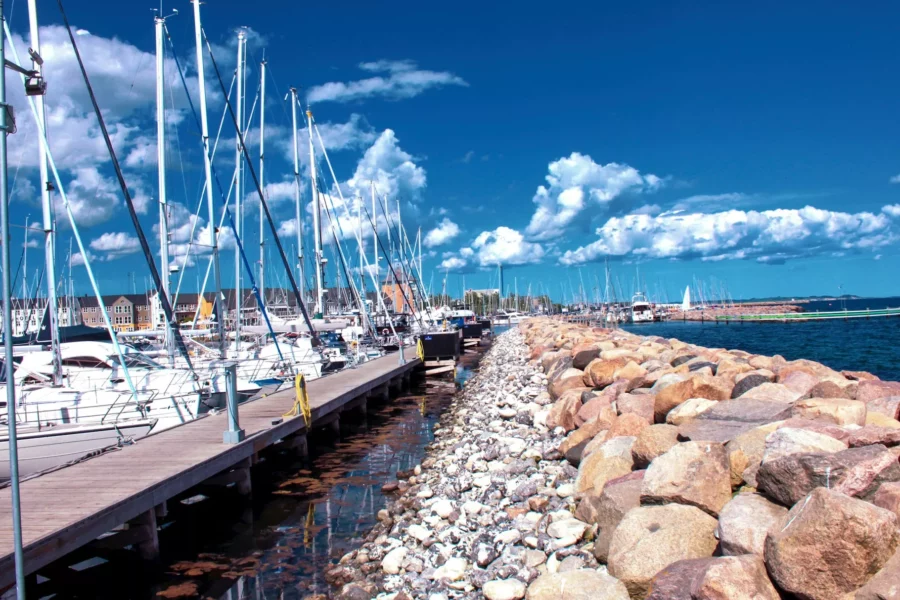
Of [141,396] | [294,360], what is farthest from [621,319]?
[141,396]

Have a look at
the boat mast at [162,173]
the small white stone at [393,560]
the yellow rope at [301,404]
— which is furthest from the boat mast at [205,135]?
the small white stone at [393,560]

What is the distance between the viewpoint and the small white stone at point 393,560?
811cm

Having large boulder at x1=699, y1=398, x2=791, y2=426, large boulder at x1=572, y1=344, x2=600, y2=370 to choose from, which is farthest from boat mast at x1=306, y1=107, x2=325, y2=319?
large boulder at x1=699, y1=398, x2=791, y2=426

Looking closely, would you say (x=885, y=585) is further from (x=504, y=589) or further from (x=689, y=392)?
(x=689, y=392)

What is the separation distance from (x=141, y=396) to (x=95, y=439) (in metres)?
3.21

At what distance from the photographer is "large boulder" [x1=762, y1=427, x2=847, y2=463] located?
6504 mm

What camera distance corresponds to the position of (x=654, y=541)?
20.0 ft

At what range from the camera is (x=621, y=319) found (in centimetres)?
12019

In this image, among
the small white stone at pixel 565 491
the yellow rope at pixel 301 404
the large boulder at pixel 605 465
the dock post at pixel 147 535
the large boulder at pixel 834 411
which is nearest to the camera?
the large boulder at pixel 834 411

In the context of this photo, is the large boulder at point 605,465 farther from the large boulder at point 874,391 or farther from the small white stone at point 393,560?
the large boulder at point 874,391

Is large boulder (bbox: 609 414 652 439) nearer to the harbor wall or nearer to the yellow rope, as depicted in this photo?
the harbor wall

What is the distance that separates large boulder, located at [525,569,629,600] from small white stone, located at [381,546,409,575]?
2270mm

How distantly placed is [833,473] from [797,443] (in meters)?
0.74

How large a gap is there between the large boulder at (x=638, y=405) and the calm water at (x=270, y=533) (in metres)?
4.51
